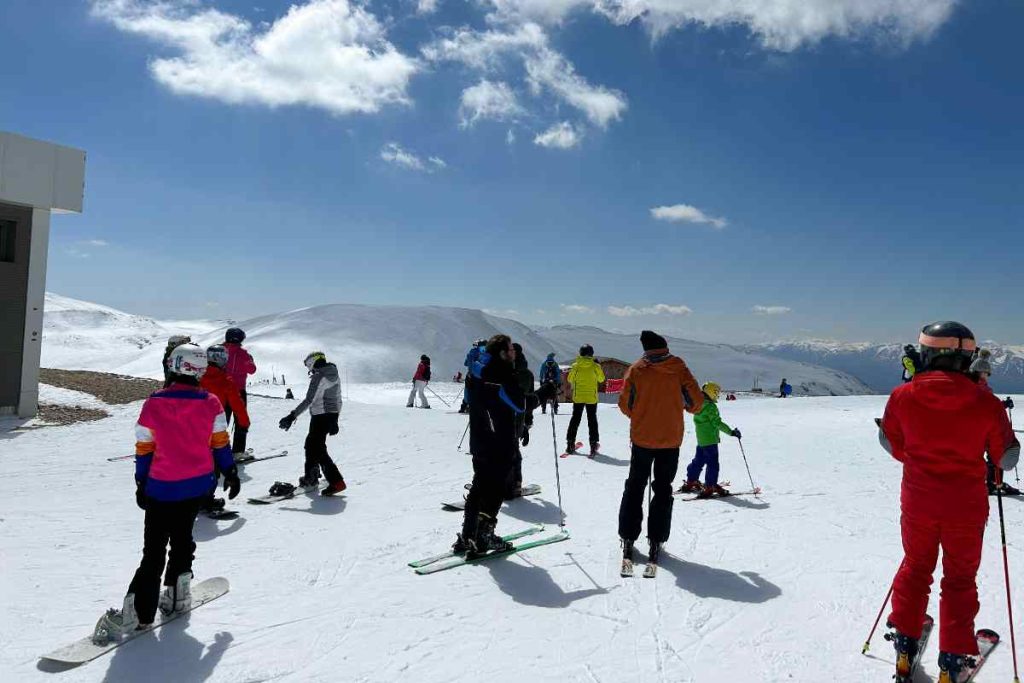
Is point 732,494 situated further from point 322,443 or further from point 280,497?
point 280,497

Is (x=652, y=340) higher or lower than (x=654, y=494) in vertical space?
higher

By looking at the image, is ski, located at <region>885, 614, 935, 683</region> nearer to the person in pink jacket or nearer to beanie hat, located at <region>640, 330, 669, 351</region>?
beanie hat, located at <region>640, 330, 669, 351</region>

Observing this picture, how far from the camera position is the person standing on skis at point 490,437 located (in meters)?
5.69

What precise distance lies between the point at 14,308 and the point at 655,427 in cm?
1549

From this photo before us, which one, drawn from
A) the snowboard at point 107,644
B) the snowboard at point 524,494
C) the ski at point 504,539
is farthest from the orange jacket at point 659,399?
the snowboard at point 107,644

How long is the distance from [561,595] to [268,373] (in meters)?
41.8

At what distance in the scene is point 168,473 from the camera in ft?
13.8

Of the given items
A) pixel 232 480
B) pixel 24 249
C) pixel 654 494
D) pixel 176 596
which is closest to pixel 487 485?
pixel 654 494

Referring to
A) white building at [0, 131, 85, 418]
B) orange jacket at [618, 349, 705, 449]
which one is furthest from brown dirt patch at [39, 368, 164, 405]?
orange jacket at [618, 349, 705, 449]

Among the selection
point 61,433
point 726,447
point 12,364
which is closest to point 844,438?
point 726,447

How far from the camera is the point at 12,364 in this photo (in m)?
14.3

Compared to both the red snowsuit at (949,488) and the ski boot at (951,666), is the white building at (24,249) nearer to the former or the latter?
the red snowsuit at (949,488)

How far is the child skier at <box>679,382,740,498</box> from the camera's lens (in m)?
8.40

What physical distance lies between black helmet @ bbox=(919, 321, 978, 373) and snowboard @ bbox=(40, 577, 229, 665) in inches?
203
